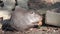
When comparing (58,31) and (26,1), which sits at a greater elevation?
(26,1)

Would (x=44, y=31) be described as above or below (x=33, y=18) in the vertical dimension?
below

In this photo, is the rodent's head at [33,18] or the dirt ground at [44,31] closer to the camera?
the dirt ground at [44,31]

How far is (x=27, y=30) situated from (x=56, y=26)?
0.57 meters

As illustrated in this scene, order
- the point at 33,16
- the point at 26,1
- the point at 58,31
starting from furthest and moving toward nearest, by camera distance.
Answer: the point at 26,1 → the point at 33,16 → the point at 58,31

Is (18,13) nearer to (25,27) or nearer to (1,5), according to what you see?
(25,27)

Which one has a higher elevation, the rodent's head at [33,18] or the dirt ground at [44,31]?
the rodent's head at [33,18]

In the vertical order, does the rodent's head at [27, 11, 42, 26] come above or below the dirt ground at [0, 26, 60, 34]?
above

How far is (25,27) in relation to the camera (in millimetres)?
3465

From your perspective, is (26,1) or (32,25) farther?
(26,1)

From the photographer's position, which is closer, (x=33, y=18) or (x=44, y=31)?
(x=44, y=31)

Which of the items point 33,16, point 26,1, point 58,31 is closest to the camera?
point 58,31

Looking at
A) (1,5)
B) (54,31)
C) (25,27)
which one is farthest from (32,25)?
(1,5)

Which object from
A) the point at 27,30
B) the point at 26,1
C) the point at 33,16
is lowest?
the point at 27,30

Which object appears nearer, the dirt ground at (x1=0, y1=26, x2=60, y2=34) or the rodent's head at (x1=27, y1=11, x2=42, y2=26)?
the dirt ground at (x1=0, y1=26, x2=60, y2=34)
